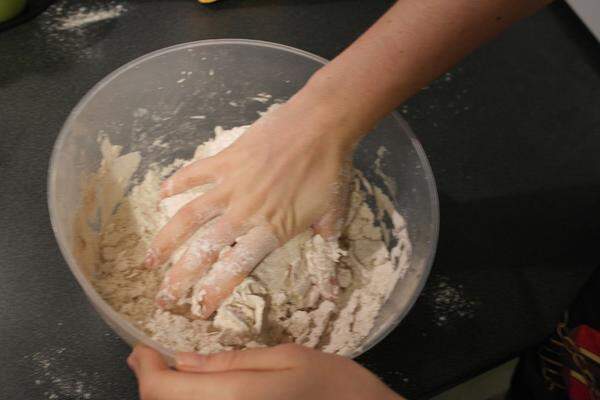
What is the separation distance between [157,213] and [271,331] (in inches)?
11.4

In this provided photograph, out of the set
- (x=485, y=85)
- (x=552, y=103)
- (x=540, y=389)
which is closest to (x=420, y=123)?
(x=485, y=85)

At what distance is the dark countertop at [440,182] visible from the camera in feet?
2.83

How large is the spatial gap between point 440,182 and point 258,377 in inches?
24.3

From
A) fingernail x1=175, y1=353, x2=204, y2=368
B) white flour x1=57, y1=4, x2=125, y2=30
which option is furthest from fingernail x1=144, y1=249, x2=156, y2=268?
white flour x1=57, y1=4, x2=125, y2=30

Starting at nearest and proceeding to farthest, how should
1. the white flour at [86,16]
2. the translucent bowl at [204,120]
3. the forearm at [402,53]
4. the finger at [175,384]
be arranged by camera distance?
1. the finger at [175,384]
2. the forearm at [402,53]
3. the translucent bowl at [204,120]
4. the white flour at [86,16]

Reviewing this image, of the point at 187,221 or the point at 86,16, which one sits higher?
the point at 86,16

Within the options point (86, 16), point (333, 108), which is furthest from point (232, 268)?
point (86, 16)

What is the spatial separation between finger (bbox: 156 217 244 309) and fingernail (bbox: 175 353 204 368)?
18 centimetres

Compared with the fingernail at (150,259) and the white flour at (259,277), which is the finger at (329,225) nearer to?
the white flour at (259,277)

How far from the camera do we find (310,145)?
807 mm

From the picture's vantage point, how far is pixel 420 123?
3.77ft

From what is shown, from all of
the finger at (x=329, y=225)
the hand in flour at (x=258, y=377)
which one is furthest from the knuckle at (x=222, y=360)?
the finger at (x=329, y=225)

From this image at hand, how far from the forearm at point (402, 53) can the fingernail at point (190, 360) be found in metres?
0.38

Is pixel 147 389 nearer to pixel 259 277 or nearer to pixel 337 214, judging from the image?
pixel 259 277
